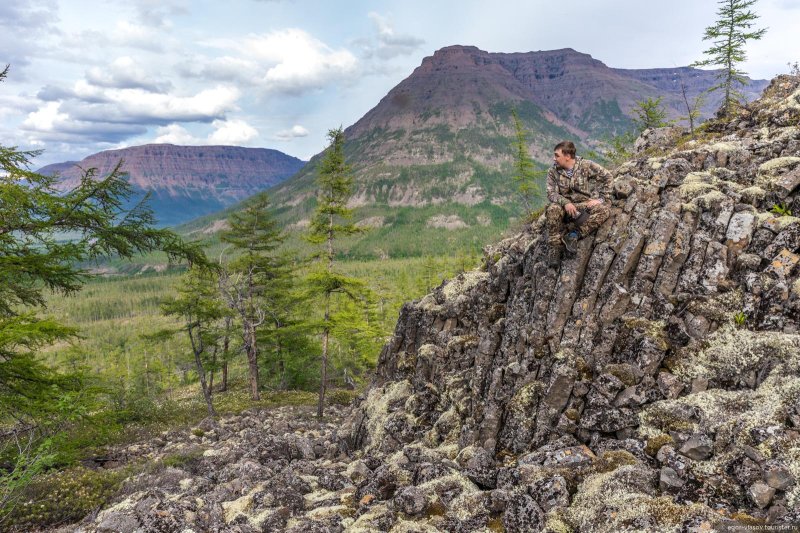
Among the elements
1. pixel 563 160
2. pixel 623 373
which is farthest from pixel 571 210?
pixel 623 373

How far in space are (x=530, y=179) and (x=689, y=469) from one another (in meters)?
39.1

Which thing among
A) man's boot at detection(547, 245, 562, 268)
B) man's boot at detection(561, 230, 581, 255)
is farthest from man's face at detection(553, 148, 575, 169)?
man's boot at detection(547, 245, 562, 268)

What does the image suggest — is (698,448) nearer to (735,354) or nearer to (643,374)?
(643,374)

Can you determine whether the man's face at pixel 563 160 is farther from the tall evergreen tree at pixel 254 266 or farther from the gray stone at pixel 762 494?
the tall evergreen tree at pixel 254 266

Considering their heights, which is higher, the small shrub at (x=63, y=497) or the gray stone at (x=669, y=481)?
the gray stone at (x=669, y=481)

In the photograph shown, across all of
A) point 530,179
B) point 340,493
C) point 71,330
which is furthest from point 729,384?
point 530,179

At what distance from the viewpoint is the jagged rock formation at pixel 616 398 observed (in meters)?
7.08

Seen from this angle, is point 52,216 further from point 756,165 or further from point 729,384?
point 756,165

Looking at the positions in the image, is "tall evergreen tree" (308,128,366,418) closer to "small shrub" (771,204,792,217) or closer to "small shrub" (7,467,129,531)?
"small shrub" (7,467,129,531)

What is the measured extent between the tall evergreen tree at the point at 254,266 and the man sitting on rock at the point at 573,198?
25.5m

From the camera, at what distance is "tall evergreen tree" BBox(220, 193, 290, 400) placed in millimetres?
33750

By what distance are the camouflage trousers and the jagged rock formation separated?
0.39 meters

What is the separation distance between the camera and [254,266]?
3344 cm

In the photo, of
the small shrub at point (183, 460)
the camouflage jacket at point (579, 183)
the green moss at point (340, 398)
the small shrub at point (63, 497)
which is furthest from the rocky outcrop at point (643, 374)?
the green moss at point (340, 398)
